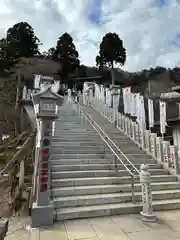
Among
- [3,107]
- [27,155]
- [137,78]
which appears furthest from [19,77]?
[137,78]

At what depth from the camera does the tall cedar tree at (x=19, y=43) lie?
21328mm

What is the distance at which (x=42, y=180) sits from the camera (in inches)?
168

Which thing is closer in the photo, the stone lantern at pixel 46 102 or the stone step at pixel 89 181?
the stone lantern at pixel 46 102

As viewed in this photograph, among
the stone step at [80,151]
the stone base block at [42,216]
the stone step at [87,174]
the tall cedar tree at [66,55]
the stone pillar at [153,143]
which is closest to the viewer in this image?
the stone base block at [42,216]

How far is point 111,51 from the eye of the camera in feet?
93.5

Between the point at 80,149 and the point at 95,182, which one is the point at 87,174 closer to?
the point at 95,182

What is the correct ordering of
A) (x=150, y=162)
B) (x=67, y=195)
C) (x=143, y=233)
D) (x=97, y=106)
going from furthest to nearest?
1. (x=97, y=106)
2. (x=150, y=162)
3. (x=67, y=195)
4. (x=143, y=233)

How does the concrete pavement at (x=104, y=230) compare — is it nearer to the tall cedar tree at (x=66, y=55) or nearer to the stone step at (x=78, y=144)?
the stone step at (x=78, y=144)

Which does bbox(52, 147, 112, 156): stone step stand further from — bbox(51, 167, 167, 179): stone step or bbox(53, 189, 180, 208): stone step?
bbox(53, 189, 180, 208): stone step

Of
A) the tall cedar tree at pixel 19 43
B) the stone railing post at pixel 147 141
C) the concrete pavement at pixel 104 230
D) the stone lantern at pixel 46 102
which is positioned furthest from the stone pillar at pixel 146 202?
the tall cedar tree at pixel 19 43

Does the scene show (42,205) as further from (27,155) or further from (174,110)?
(174,110)

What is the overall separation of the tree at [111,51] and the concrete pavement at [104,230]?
87.8 feet

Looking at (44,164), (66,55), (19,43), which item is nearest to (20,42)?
(19,43)

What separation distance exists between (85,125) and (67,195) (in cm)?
578
